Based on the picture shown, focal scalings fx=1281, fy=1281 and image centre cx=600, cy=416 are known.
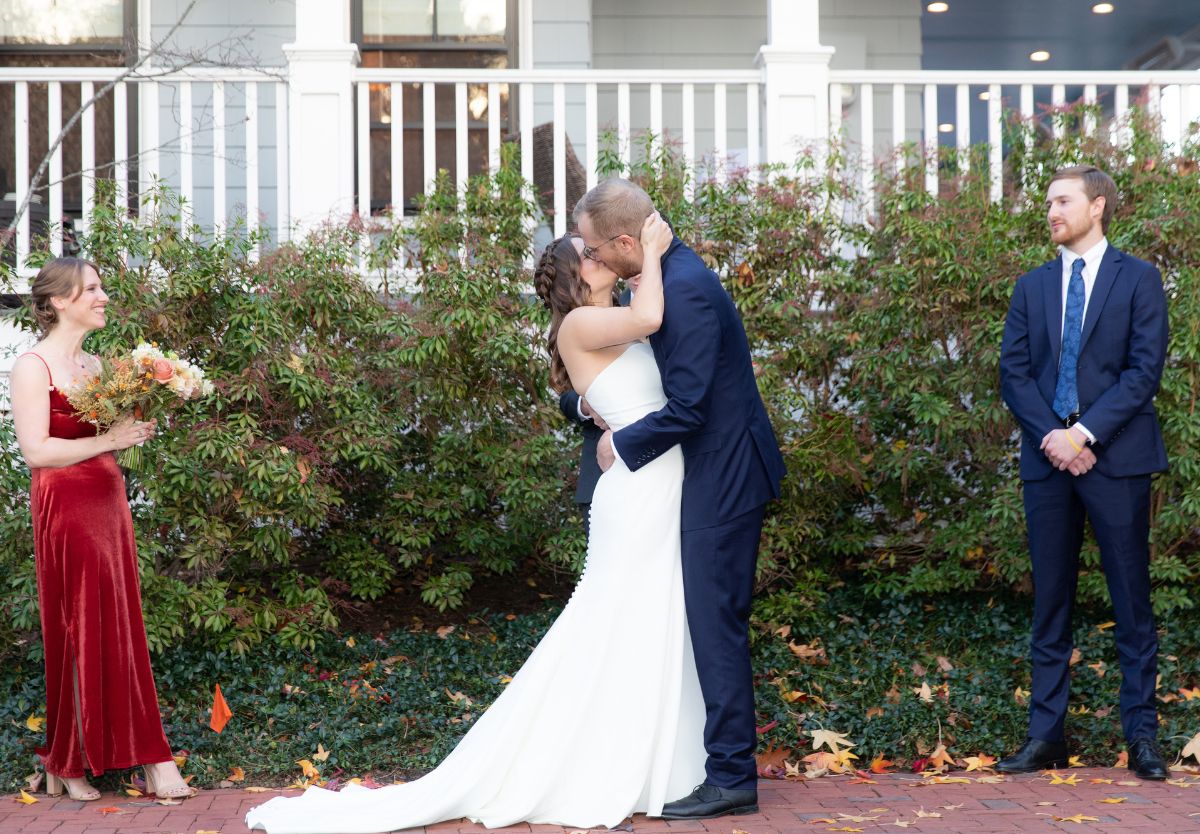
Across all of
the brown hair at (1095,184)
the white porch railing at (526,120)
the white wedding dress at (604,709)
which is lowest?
the white wedding dress at (604,709)

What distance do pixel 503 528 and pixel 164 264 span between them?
227cm

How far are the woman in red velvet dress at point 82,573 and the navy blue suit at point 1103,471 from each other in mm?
3286

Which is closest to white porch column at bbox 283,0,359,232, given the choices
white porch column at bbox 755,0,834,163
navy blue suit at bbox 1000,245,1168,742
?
white porch column at bbox 755,0,834,163

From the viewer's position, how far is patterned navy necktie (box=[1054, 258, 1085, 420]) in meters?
4.88

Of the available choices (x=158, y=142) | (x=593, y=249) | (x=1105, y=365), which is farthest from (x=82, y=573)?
(x=158, y=142)

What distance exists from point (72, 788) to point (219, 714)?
0.95m

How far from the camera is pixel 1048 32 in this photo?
14.0 metres

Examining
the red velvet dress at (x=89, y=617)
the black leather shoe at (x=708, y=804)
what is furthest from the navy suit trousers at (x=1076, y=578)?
the red velvet dress at (x=89, y=617)

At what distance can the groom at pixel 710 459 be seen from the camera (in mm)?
4191

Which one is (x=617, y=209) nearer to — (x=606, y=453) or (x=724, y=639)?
(x=606, y=453)

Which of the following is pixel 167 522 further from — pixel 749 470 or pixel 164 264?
pixel 749 470

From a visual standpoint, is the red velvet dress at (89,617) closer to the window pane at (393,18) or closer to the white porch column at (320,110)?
the white porch column at (320,110)

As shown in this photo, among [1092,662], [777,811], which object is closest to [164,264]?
[777,811]

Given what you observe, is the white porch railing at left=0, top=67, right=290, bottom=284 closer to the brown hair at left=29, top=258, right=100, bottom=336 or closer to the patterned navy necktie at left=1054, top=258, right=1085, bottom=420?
the brown hair at left=29, top=258, right=100, bottom=336
